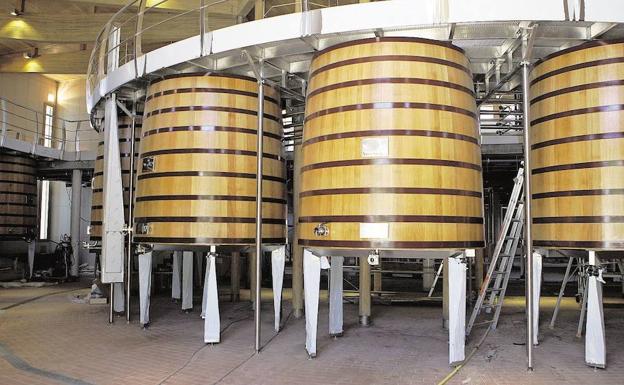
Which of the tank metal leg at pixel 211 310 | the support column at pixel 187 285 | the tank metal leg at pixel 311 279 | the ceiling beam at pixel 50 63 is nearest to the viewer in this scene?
the tank metal leg at pixel 311 279

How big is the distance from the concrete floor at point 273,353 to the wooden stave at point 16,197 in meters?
6.04

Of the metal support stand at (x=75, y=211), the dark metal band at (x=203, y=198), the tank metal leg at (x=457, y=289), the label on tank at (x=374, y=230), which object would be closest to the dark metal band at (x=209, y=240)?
the dark metal band at (x=203, y=198)

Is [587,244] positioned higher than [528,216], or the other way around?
[528,216]

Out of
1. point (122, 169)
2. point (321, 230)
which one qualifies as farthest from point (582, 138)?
point (122, 169)

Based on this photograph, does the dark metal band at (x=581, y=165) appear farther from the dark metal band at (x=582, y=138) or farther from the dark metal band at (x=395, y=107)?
the dark metal band at (x=395, y=107)

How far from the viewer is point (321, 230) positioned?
18.3 feet

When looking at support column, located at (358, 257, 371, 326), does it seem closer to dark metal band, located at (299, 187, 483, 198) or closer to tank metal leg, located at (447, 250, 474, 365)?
tank metal leg, located at (447, 250, 474, 365)

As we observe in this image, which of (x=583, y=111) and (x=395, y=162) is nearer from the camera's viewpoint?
(x=395, y=162)

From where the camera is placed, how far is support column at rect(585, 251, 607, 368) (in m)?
5.39

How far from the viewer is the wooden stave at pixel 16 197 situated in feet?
47.6

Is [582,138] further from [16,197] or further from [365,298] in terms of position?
[16,197]

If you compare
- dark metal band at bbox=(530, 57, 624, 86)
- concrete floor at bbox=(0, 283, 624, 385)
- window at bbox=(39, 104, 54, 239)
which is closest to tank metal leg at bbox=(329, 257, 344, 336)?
concrete floor at bbox=(0, 283, 624, 385)

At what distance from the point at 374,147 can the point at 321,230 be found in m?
0.99

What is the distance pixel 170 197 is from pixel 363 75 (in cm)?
296
